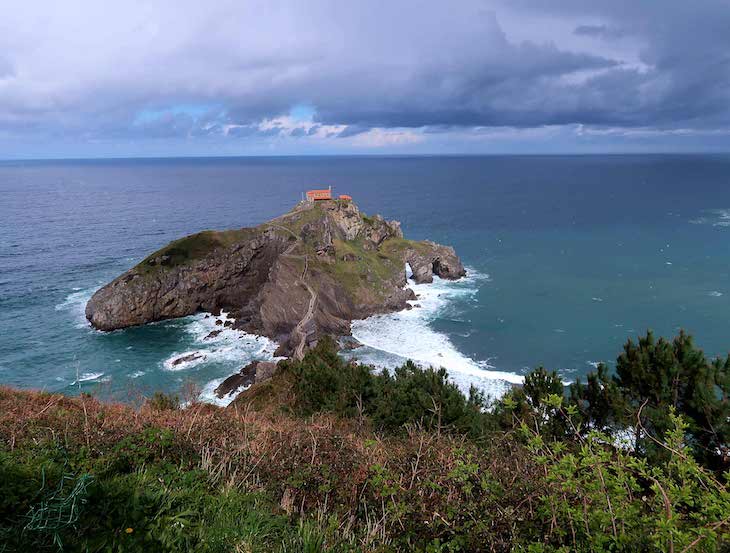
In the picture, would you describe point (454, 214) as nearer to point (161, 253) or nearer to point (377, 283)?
point (377, 283)

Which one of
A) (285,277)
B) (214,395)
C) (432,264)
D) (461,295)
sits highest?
(285,277)

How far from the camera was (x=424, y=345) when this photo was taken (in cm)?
5016

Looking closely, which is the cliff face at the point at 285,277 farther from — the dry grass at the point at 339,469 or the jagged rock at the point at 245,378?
the dry grass at the point at 339,469

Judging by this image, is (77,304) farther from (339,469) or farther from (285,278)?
(339,469)

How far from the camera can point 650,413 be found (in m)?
15.9

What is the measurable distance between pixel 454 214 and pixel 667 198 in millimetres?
81910

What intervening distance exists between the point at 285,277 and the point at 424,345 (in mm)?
20671

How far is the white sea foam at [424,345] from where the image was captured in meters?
43.0

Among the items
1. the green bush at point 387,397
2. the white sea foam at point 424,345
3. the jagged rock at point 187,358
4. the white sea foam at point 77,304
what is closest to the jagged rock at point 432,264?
the white sea foam at point 424,345

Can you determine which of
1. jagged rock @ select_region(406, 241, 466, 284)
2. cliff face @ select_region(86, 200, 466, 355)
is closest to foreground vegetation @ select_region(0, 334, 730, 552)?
cliff face @ select_region(86, 200, 466, 355)

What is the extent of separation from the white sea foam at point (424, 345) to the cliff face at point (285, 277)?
2636mm

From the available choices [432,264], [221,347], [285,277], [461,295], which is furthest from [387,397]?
[432,264]

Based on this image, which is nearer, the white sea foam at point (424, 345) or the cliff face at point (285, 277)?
the white sea foam at point (424, 345)

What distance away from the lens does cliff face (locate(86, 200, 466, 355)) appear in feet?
181
